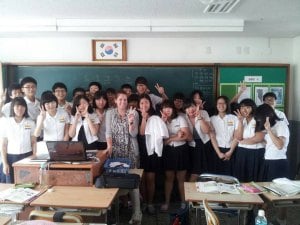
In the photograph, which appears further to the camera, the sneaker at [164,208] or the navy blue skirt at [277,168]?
the sneaker at [164,208]

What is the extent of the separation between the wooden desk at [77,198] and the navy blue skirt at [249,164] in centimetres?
173

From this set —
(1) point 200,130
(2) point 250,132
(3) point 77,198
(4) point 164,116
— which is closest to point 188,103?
(1) point 200,130

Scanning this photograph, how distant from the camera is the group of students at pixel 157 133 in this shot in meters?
3.16

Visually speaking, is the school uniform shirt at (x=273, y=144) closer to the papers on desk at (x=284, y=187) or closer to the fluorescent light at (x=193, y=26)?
the papers on desk at (x=284, y=187)

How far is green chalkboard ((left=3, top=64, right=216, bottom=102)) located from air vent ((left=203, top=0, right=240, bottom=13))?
4.24ft

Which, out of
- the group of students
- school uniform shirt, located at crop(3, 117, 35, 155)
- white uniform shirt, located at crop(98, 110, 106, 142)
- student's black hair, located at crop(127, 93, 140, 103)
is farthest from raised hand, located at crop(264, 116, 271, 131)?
school uniform shirt, located at crop(3, 117, 35, 155)

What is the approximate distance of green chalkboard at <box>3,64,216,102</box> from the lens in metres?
4.42

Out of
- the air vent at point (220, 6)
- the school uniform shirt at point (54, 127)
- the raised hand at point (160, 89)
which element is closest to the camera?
the air vent at point (220, 6)

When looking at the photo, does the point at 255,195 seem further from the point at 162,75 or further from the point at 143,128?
the point at 162,75

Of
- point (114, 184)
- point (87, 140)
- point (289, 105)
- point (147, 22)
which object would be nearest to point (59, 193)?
point (114, 184)

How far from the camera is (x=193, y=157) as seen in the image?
12.1 feet

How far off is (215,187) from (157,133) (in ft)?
3.39

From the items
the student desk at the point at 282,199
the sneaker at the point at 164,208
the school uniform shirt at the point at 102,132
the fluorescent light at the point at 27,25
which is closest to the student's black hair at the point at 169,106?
the school uniform shirt at the point at 102,132

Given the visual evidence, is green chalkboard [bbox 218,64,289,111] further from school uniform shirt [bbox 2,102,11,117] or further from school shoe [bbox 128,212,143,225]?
school uniform shirt [bbox 2,102,11,117]
